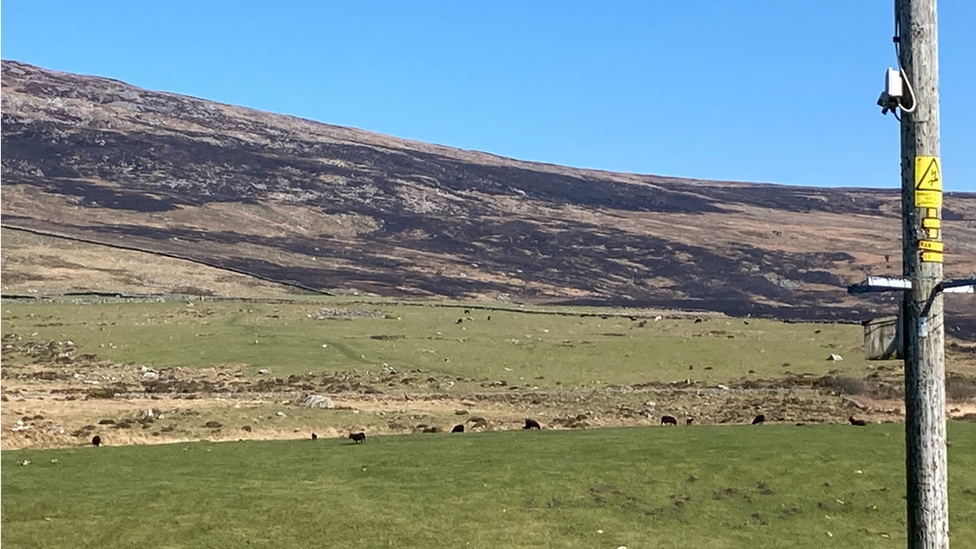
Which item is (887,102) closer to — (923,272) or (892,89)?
(892,89)

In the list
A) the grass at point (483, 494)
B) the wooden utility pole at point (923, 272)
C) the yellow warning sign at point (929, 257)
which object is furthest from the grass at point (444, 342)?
the yellow warning sign at point (929, 257)

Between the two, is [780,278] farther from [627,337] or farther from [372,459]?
[372,459]

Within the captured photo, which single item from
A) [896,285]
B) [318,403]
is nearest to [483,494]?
[896,285]

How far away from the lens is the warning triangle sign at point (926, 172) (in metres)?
7.74

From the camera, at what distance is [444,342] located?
159 feet

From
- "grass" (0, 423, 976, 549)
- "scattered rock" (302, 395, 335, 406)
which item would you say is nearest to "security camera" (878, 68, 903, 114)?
"grass" (0, 423, 976, 549)

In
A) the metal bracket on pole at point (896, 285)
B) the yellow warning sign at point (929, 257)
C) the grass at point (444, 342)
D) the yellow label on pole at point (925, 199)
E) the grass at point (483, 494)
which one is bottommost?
the grass at point (444, 342)

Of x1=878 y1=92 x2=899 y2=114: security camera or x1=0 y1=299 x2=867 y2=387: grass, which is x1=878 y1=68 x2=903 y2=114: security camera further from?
x1=0 y1=299 x2=867 y2=387: grass

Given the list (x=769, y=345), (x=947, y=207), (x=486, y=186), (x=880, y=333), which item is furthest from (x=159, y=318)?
(x=947, y=207)

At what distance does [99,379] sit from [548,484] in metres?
27.2

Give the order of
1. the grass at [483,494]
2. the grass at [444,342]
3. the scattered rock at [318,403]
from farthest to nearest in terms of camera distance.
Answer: the grass at [444,342] < the scattered rock at [318,403] < the grass at [483,494]

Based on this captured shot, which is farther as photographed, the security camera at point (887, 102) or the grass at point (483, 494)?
the grass at point (483, 494)

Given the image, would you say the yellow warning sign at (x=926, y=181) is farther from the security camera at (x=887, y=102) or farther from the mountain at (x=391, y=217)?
the mountain at (x=391, y=217)

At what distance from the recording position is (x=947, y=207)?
610 ft
